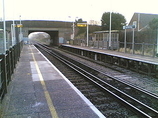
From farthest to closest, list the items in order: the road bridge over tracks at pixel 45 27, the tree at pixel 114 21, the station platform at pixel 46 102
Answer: the road bridge over tracks at pixel 45 27, the tree at pixel 114 21, the station platform at pixel 46 102

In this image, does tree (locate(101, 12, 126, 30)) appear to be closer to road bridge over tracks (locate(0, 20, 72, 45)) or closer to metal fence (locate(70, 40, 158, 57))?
road bridge over tracks (locate(0, 20, 72, 45))

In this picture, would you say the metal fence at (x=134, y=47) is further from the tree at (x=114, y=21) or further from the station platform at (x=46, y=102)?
the tree at (x=114, y=21)

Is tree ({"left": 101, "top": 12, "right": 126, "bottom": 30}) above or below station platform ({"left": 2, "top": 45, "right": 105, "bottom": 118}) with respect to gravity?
above

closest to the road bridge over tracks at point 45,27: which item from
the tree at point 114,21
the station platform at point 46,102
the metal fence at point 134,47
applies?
the tree at point 114,21

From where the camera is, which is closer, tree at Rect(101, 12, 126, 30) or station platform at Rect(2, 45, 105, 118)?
station platform at Rect(2, 45, 105, 118)

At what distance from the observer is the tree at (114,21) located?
2057 inches

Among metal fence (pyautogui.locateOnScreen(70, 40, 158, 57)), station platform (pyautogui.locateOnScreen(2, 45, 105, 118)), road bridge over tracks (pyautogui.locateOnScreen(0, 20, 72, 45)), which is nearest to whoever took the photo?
station platform (pyautogui.locateOnScreen(2, 45, 105, 118))

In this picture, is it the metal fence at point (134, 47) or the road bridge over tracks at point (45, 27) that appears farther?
the road bridge over tracks at point (45, 27)

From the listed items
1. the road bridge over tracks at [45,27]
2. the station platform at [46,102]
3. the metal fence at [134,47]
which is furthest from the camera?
the road bridge over tracks at [45,27]

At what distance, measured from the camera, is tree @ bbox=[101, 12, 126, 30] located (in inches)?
2057

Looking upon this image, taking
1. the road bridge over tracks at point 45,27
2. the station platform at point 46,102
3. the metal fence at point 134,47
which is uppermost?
the road bridge over tracks at point 45,27

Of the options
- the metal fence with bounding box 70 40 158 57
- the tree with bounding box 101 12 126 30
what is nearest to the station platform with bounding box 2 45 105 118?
the metal fence with bounding box 70 40 158 57

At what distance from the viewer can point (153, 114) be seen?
17.7ft

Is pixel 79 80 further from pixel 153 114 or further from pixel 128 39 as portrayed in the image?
pixel 128 39
